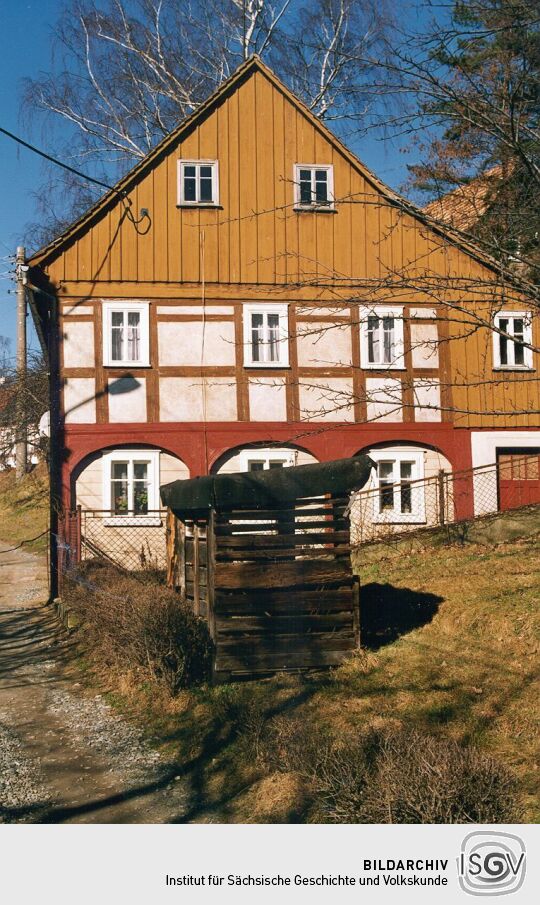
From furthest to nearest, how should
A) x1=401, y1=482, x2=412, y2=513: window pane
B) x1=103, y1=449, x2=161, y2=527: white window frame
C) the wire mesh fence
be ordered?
x1=401, y1=482, x2=412, y2=513: window pane, x1=103, y1=449, x2=161, y2=527: white window frame, the wire mesh fence

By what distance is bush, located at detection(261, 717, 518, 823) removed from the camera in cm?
511

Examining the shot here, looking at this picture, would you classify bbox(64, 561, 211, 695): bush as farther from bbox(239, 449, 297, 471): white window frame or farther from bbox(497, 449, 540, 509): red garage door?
bbox(497, 449, 540, 509): red garage door

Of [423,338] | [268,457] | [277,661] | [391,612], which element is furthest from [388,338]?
[277,661]

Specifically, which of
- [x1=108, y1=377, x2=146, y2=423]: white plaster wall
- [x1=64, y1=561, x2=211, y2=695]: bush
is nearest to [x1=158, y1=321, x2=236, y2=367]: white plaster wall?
[x1=108, y1=377, x2=146, y2=423]: white plaster wall

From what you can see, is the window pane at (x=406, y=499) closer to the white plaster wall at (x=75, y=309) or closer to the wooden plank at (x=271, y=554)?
the white plaster wall at (x=75, y=309)

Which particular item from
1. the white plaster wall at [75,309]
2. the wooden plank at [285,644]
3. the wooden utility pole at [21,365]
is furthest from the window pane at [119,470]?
the wooden plank at [285,644]

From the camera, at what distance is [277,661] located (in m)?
9.70

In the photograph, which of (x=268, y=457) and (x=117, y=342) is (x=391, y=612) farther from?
(x=117, y=342)

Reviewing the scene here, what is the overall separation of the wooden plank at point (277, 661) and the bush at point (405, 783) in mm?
3024

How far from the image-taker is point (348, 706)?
8.66m

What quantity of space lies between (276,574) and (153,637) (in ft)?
4.51

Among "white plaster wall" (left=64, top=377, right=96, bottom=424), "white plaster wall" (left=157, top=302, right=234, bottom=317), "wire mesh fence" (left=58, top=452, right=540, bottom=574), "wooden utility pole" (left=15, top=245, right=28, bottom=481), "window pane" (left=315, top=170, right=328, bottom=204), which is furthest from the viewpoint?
"wooden utility pole" (left=15, top=245, right=28, bottom=481)

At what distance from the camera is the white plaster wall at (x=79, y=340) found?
19828mm

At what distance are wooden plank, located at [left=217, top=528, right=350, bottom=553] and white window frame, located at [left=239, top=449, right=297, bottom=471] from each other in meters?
10.1
